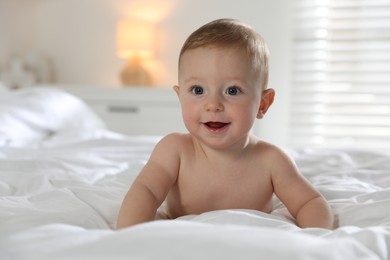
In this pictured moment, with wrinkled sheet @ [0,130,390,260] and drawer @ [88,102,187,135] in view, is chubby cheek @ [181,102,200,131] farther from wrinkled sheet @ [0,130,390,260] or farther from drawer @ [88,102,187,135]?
drawer @ [88,102,187,135]

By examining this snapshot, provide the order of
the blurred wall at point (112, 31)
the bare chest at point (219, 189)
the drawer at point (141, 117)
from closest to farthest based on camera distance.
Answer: the bare chest at point (219, 189) → the drawer at point (141, 117) → the blurred wall at point (112, 31)

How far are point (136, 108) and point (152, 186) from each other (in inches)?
97.2

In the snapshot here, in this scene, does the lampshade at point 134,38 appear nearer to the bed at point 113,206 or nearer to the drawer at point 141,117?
the drawer at point 141,117

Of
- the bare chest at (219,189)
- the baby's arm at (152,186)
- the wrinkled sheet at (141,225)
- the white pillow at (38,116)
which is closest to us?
the wrinkled sheet at (141,225)

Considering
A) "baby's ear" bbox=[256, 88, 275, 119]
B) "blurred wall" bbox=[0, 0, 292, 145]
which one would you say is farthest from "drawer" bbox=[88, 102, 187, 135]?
"baby's ear" bbox=[256, 88, 275, 119]

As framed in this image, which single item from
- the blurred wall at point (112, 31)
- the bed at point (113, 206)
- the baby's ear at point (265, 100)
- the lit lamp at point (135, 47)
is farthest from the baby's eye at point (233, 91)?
the lit lamp at point (135, 47)

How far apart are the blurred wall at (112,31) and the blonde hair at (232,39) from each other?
2625 millimetres

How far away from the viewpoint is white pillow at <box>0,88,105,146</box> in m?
2.19

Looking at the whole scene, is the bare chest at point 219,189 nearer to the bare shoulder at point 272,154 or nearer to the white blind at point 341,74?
the bare shoulder at point 272,154

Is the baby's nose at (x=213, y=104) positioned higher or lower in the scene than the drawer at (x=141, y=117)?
higher

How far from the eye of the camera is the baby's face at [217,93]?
3.77ft

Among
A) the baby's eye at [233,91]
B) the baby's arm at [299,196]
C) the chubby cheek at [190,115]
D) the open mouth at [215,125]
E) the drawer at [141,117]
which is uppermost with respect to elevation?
the baby's eye at [233,91]

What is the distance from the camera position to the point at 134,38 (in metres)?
3.88

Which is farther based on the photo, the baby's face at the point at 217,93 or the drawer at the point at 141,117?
the drawer at the point at 141,117
